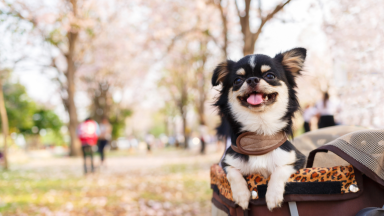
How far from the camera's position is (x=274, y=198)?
1.31 meters

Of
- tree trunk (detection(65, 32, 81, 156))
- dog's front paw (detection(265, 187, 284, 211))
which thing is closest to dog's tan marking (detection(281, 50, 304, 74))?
dog's front paw (detection(265, 187, 284, 211))

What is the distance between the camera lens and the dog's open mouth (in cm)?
160

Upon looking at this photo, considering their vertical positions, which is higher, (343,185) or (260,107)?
(260,107)

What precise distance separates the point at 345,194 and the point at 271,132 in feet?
1.70

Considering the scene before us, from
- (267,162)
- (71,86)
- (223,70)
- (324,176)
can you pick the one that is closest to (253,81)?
(223,70)

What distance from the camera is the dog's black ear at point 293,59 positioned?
171 cm

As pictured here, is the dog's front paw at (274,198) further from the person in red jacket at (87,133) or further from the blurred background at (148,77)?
the person in red jacket at (87,133)

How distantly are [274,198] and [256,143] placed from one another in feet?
1.10

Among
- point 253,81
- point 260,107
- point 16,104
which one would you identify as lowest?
point 260,107

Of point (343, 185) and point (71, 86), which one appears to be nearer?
point (343, 185)

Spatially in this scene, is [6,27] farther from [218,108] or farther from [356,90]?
[356,90]

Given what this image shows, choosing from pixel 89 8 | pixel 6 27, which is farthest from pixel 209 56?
pixel 6 27

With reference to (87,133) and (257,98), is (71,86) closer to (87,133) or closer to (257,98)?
(87,133)

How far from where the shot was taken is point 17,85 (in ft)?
75.6
